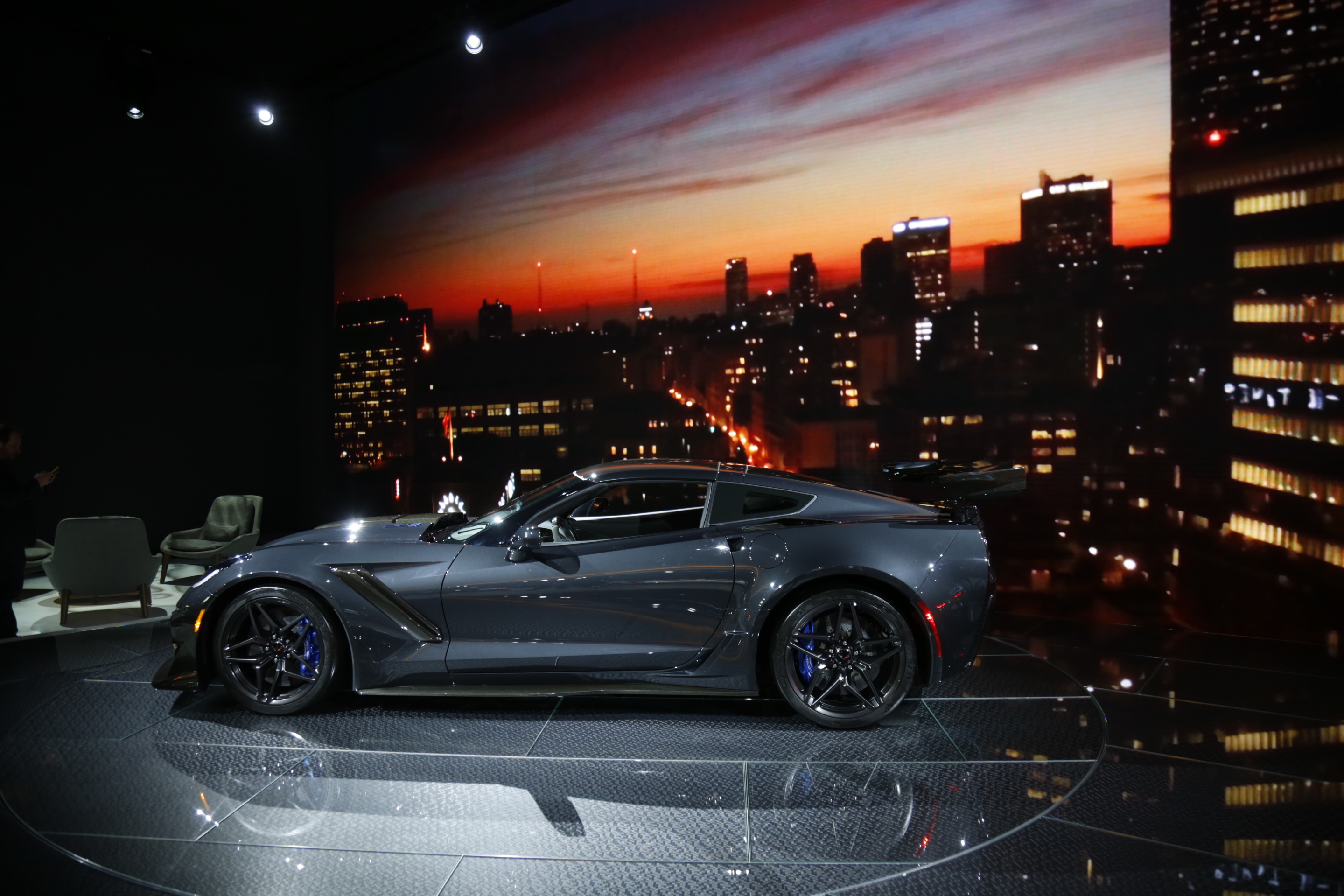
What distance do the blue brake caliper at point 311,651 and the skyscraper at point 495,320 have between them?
16.5 feet

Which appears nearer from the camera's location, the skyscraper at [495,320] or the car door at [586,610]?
the car door at [586,610]

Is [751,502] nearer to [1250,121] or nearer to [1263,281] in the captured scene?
[1263,281]

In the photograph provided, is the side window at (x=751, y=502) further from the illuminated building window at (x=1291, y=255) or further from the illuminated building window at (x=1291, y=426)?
the illuminated building window at (x=1291, y=255)

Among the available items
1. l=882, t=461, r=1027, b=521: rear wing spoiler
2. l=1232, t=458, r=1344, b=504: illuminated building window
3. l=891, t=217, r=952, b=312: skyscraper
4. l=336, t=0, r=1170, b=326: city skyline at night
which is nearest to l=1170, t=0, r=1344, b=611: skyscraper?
l=1232, t=458, r=1344, b=504: illuminated building window

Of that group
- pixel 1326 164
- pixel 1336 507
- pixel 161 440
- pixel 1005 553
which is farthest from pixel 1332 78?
pixel 161 440

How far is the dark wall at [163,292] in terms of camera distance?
7.07 m

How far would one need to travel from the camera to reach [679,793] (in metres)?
2.69

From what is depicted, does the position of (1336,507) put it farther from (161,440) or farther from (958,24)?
(161,440)

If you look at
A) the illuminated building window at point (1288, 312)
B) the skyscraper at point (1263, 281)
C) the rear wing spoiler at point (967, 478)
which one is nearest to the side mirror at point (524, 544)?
the rear wing spoiler at point (967, 478)

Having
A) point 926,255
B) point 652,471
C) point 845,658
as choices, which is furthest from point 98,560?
point 926,255

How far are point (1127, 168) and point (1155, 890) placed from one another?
4.63 metres

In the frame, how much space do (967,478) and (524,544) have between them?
2008 millimetres

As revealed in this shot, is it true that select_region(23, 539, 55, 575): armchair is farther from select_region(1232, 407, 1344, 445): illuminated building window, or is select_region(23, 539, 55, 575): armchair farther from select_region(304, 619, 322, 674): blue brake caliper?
select_region(1232, 407, 1344, 445): illuminated building window

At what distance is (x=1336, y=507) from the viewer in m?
4.69
